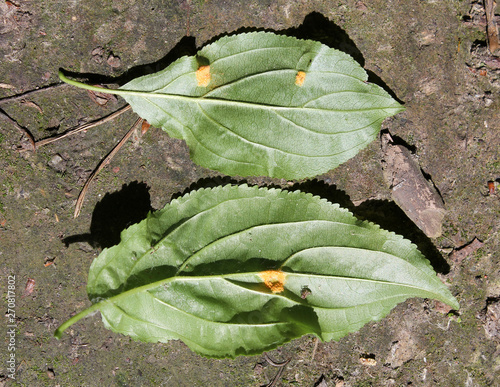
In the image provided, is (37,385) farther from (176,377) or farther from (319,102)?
(319,102)

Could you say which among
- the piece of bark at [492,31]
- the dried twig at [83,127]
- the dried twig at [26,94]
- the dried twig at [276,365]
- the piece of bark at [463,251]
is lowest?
the dried twig at [276,365]

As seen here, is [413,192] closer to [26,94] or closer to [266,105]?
[266,105]

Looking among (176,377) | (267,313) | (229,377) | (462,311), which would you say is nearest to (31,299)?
(176,377)

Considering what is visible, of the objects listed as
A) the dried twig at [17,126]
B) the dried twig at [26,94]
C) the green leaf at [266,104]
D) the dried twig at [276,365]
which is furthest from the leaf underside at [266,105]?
the dried twig at [276,365]

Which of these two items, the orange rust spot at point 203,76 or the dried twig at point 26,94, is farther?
the dried twig at point 26,94

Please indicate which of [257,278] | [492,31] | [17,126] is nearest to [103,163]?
[17,126]

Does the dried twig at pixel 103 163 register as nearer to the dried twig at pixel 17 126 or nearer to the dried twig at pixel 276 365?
the dried twig at pixel 17 126

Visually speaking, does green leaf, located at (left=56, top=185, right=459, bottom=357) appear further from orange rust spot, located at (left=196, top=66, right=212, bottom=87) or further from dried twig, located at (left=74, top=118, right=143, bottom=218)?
orange rust spot, located at (left=196, top=66, right=212, bottom=87)
